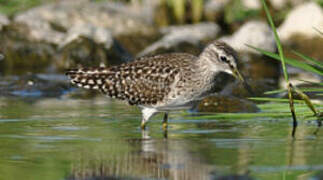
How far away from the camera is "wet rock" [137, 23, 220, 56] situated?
19.5 meters

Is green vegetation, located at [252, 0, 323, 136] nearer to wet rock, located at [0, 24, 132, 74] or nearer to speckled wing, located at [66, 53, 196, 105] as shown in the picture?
speckled wing, located at [66, 53, 196, 105]

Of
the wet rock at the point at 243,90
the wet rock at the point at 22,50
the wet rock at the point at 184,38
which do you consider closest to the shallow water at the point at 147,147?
the wet rock at the point at 243,90

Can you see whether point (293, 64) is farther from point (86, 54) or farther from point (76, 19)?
point (76, 19)

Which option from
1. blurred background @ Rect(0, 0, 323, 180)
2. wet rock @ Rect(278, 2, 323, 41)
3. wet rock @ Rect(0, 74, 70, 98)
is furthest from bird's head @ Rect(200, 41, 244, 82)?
wet rock @ Rect(278, 2, 323, 41)

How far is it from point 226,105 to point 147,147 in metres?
3.49

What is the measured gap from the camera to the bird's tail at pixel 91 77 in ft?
33.5

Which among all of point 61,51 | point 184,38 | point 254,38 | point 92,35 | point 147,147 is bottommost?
point 147,147

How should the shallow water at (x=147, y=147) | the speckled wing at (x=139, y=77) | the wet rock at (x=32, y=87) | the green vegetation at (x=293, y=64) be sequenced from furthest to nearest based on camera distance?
the wet rock at (x=32, y=87), the speckled wing at (x=139, y=77), the green vegetation at (x=293, y=64), the shallow water at (x=147, y=147)

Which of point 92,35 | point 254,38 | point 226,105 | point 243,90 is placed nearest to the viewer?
point 226,105

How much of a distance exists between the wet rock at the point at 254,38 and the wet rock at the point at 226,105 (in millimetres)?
8043

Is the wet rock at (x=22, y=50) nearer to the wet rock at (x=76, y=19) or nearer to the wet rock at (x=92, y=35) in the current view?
the wet rock at (x=76, y=19)

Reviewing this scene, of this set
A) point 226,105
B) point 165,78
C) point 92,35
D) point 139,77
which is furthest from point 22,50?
point 165,78

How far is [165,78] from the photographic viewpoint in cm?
976

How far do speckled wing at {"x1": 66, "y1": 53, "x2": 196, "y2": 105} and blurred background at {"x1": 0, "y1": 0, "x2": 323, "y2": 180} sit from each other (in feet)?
1.42
